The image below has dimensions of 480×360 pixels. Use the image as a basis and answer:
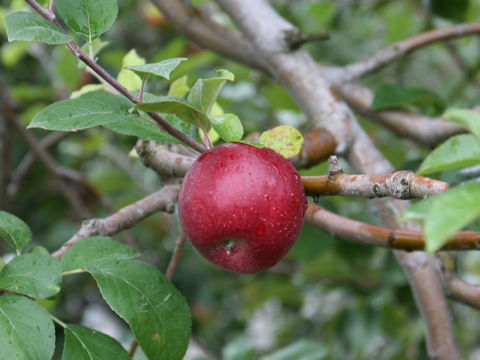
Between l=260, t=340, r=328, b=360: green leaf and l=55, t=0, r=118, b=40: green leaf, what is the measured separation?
859 mm

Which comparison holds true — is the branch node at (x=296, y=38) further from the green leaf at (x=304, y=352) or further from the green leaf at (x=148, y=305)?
the green leaf at (x=304, y=352)

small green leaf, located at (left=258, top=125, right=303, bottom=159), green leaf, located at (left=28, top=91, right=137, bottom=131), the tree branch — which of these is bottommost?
the tree branch

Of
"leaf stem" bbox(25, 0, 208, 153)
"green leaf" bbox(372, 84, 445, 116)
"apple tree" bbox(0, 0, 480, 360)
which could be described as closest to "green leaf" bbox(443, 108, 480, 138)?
"apple tree" bbox(0, 0, 480, 360)

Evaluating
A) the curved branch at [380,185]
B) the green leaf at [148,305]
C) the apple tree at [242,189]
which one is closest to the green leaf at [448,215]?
the apple tree at [242,189]

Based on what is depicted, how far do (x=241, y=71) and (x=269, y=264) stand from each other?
45.3 inches

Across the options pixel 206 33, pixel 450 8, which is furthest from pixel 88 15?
pixel 450 8

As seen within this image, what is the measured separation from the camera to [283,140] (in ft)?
2.11

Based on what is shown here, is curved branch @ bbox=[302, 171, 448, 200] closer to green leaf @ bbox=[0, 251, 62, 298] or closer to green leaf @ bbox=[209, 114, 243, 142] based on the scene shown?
green leaf @ bbox=[209, 114, 243, 142]

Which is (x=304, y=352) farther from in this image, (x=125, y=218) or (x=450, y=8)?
(x=450, y=8)

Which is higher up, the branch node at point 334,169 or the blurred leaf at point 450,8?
the branch node at point 334,169

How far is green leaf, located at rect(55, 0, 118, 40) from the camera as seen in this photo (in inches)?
24.3

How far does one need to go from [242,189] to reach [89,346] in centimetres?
25

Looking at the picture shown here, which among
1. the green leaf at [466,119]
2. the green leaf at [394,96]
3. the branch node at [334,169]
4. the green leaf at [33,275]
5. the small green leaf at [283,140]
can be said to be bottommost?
the green leaf at [394,96]

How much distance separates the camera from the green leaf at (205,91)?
566mm
